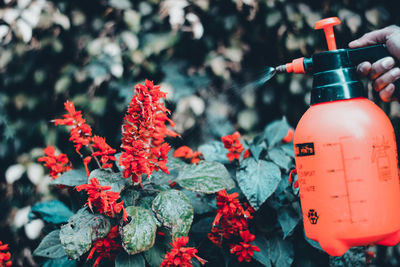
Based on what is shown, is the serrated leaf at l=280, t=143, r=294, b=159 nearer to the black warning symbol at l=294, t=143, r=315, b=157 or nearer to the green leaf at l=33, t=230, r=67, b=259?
the black warning symbol at l=294, t=143, r=315, b=157

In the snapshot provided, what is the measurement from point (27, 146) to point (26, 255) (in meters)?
0.60

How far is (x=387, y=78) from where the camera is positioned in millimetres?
1072

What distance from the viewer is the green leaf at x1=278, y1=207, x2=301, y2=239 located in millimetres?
1175

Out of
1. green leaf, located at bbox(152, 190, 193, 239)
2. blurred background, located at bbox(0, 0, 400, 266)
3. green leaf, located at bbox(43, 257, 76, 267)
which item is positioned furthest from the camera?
blurred background, located at bbox(0, 0, 400, 266)

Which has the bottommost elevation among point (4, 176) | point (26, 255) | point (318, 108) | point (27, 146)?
point (26, 255)

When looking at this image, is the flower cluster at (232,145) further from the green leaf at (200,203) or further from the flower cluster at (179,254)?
the flower cluster at (179,254)

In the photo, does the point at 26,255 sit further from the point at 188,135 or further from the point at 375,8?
the point at 375,8

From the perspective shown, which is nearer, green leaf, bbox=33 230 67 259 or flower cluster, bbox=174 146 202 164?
green leaf, bbox=33 230 67 259

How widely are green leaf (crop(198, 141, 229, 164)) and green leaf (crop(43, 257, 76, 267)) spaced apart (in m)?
0.56

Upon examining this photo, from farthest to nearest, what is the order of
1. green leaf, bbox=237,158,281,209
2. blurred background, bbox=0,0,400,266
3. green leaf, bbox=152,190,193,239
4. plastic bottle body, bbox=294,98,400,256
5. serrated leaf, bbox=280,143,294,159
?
1. blurred background, bbox=0,0,400,266
2. serrated leaf, bbox=280,143,294,159
3. green leaf, bbox=237,158,281,209
4. green leaf, bbox=152,190,193,239
5. plastic bottle body, bbox=294,98,400,256

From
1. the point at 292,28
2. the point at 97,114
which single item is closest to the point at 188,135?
the point at 97,114

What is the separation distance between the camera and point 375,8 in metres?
1.96

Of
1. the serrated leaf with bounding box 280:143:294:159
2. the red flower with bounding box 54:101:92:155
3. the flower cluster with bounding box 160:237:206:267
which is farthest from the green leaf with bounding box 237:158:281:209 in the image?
the red flower with bounding box 54:101:92:155

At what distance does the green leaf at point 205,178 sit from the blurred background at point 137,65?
2.74ft
